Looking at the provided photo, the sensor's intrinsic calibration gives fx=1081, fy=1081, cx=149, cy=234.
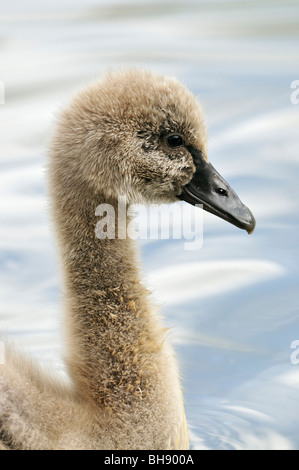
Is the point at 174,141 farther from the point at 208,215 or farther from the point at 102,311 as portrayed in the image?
the point at 208,215

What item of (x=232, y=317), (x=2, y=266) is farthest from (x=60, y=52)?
(x=232, y=317)

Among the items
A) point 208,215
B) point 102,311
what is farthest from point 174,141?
point 208,215

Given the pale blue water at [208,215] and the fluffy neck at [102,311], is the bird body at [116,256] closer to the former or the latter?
the fluffy neck at [102,311]

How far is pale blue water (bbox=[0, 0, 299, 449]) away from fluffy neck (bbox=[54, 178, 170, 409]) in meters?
0.22

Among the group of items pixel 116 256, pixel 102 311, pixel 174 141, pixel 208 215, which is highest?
pixel 208 215

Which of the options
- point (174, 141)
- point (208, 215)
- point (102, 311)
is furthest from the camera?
point (208, 215)

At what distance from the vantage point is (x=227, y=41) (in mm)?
8680

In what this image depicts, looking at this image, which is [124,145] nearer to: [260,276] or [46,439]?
[46,439]

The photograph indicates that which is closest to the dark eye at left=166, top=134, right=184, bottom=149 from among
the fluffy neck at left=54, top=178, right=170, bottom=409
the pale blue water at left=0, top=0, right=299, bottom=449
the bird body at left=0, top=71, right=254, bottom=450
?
the bird body at left=0, top=71, right=254, bottom=450

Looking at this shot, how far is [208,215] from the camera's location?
6.75 metres

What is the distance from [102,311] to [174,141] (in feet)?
2.60

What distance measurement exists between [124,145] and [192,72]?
373 cm

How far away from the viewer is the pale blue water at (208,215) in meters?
5.36

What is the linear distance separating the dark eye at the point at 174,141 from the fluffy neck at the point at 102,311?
14.8 inches
